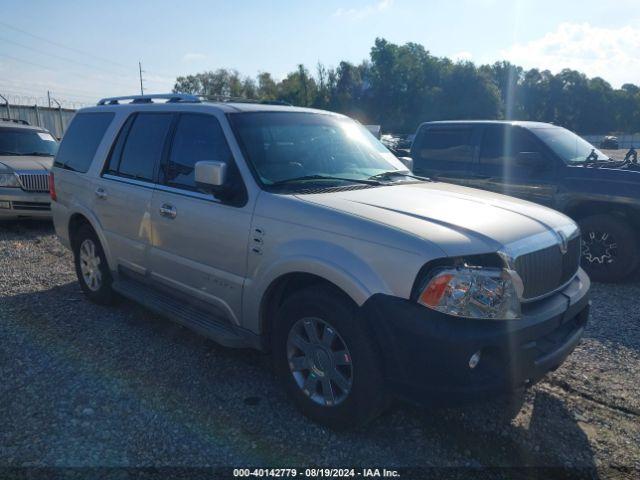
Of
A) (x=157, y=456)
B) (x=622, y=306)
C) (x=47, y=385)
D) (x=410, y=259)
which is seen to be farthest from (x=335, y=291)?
(x=622, y=306)

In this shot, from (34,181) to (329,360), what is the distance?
24.9 feet

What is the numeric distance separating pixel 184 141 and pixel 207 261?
1.06 m

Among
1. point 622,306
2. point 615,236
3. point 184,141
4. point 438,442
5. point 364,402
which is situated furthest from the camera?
point 615,236

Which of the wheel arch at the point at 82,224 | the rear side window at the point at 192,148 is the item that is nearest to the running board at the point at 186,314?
the wheel arch at the point at 82,224

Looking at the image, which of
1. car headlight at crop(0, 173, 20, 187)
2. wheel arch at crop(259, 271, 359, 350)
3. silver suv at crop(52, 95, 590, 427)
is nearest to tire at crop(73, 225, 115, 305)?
silver suv at crop(52, 95, 590, 427)

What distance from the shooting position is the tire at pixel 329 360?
9.27 ft

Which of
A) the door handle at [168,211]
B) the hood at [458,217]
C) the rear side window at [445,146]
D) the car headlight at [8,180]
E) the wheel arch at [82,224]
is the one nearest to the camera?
the hood at [458,217]

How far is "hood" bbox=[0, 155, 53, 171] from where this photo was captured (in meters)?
8.70

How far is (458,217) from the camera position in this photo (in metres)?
3.02

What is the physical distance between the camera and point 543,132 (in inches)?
280

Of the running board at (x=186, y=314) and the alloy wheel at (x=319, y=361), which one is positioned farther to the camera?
the running board at (x=186, y=314)

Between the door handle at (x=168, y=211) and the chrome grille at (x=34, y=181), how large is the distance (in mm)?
5766

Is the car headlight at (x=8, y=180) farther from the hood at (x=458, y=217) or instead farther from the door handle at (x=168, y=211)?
the hood at (x=458, y=217)

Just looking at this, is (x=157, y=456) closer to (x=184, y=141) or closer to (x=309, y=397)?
(x=309, y=397)
